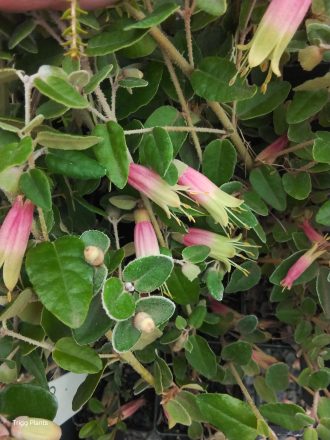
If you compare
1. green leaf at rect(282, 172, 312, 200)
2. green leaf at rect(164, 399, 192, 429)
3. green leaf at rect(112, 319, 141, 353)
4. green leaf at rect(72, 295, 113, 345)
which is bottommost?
green leaf at rect(164, 399, 192, 429)

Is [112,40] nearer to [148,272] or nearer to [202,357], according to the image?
[148,272]

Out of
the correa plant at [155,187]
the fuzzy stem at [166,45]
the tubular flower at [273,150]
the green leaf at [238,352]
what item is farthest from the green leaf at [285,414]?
the fuzzy stem at [166,45]

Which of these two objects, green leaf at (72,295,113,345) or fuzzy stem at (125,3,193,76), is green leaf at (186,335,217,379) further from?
fuzzy stem at (125,3,193,76)

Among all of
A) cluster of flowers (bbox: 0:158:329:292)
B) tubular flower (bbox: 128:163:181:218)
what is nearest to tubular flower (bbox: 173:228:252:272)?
cluster of flowers (bbox: 0:158:329:292)

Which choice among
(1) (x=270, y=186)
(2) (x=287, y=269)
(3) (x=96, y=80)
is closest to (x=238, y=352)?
(2) (x=287, y=269)

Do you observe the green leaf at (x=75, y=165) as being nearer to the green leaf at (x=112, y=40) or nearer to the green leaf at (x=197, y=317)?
the green leaf at (x=112, y=40)
